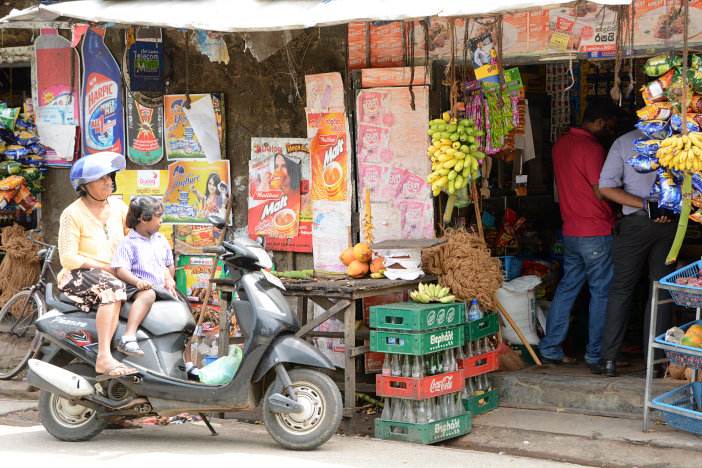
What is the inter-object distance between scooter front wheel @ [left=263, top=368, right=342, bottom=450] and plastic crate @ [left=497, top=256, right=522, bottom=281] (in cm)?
269

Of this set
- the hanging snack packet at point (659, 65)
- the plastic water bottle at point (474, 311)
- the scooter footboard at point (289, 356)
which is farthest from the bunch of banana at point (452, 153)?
the scooter footboard at point (289, 356)

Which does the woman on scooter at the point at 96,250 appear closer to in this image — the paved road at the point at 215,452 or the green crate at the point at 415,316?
the paved road at the point at 215,452

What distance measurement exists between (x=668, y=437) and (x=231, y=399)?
9.38 feet

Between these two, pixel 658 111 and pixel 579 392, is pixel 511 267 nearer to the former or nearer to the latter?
pixel 579 392

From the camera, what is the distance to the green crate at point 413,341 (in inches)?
244

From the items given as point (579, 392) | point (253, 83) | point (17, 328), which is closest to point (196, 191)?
point (253, 83)

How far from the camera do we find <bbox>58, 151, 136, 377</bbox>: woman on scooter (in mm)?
5992

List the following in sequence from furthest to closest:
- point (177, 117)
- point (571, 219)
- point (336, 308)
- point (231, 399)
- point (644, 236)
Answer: point (177, 117), point (571, 219), point (644, 236), point (336, 308), point (231, 399)

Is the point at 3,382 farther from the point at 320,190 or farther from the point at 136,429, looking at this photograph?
the point at 320,190

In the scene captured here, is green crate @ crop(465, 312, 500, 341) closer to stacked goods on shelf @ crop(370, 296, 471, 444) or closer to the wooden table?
stacked goods on shelf @ crop(370, 296, 471, 444)

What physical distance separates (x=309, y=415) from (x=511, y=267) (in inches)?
116

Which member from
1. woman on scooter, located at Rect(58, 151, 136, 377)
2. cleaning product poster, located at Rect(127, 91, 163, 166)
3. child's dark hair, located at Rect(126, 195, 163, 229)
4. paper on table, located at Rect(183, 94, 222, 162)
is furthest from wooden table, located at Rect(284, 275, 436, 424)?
cleaning product poster, located at Rect(127, 91, 163, 166)

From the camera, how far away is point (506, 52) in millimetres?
6988

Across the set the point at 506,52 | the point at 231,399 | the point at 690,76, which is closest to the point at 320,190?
the point at 506,52
